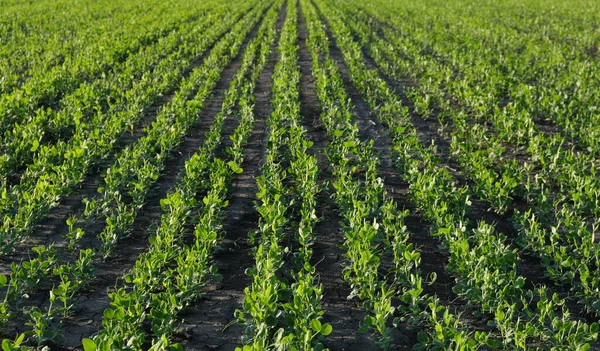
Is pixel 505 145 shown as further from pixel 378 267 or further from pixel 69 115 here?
pixel 69 115

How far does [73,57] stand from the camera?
12.2 meters

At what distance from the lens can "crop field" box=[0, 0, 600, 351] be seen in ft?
12.0

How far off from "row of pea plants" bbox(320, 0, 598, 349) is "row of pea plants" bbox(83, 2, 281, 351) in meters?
1.95

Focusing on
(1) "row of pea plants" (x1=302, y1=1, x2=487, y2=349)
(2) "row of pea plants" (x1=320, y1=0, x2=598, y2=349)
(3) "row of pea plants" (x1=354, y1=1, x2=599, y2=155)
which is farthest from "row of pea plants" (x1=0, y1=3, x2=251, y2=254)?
(3) "row of pea plants" (x1=354, y1=1, x2=599, y2=155)

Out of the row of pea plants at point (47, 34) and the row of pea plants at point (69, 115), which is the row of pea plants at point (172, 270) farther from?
the row of pea plants at point (47, 34)

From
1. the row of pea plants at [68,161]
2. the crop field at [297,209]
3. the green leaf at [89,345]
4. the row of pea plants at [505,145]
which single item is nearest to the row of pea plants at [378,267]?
the crop field at [297,209]

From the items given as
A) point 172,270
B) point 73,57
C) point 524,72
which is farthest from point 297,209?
point 73,57

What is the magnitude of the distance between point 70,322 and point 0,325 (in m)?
0.44

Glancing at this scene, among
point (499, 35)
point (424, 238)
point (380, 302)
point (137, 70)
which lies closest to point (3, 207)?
point (380, 302)

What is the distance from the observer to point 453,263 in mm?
4281

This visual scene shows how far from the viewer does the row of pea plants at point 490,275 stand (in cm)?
344

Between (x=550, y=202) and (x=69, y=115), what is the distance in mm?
6546

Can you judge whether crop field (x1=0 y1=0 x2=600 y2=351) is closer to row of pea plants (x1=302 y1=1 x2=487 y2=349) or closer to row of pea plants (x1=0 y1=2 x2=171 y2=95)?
row of pea plants (x1=302 y1=1 x2=487 y2=349)

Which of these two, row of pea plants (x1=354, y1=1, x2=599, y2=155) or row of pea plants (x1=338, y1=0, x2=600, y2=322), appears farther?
row of pea plants (x1=354, y1=1, x2=599, y2=155)
